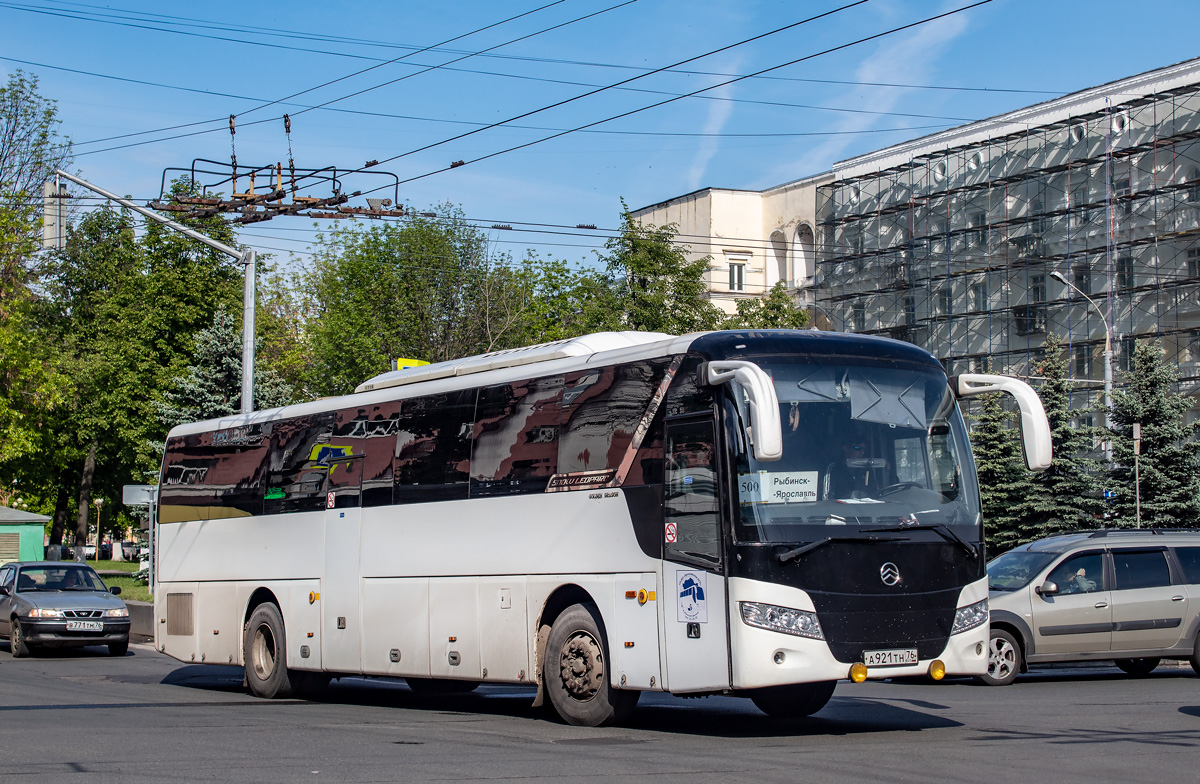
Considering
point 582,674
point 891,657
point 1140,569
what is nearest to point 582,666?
point 582,674

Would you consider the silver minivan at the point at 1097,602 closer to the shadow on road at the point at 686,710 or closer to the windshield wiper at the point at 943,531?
the shadow on road at the point at 686,710

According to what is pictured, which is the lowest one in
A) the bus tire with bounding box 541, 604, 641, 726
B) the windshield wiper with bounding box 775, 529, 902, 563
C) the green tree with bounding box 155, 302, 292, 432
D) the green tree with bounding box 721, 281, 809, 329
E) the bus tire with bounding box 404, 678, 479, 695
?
the bus tire with bounding box 404, 678, 479, 695

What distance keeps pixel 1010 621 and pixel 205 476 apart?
418 inches

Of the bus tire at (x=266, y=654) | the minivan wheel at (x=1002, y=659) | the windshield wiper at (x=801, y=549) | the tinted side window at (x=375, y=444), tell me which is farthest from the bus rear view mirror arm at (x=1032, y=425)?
the bus tire at (x=266, y=654)

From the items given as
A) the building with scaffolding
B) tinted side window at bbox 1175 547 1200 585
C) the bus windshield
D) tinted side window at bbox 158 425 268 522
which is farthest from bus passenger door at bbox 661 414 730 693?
the building with scaffolding

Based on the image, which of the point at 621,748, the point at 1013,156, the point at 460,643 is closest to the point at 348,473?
the point at 460,643

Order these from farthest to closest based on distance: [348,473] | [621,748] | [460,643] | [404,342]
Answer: [404,342], [348,473], [460,643], [621,748]

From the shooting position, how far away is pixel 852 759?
9.09 m

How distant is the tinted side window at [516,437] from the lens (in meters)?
12.4

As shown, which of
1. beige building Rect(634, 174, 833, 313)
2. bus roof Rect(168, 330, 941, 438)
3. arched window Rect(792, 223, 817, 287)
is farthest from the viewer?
beige building Rect(634, 174, 833, 313)

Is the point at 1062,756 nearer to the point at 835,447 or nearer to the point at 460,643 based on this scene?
the point at 835,447

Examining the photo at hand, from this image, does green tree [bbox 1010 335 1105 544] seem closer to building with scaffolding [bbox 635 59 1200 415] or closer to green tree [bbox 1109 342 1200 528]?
green tree [bbox 1109 342 1200 528]

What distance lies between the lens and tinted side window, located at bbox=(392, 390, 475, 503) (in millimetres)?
13452

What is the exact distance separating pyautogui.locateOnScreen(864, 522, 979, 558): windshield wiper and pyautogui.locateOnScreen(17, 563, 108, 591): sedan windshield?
18235mm
